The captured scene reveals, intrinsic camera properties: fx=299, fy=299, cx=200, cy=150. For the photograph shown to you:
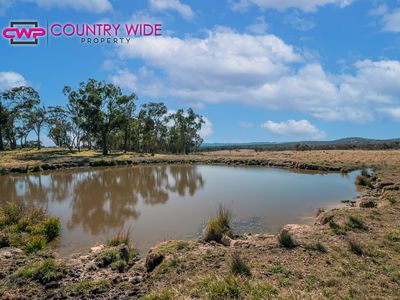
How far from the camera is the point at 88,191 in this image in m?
19.3

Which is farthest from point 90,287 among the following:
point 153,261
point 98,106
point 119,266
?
point 98,106

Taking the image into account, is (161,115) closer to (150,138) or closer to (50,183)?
(150,138)

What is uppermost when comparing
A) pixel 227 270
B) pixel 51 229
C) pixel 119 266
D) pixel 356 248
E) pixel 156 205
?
pixel 356 248

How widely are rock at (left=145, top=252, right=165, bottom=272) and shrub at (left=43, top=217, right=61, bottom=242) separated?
13.8ft

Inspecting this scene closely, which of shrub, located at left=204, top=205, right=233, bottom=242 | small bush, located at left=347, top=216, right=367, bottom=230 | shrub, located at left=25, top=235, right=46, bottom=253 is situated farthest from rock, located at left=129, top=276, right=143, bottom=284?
small bush, located at left=347, top=216, right=367, bottom=230

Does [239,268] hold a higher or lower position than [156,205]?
higher

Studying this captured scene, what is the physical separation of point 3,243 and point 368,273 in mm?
8620

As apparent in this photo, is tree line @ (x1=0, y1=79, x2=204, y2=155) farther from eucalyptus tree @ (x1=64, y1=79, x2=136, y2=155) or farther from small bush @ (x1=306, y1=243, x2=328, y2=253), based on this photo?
small bush @ (x1=306, y1=243, x2=328, y2=253)

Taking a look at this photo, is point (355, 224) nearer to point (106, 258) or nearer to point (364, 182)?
point (106, 258)

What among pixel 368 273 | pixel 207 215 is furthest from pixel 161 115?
pixel 368 273

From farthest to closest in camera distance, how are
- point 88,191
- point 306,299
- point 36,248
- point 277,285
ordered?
point 88,191 < point 36,248 < point 277,285 < point 306,299

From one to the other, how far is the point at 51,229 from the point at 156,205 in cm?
614

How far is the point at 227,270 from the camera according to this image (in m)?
5.61

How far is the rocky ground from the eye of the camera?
476cm
